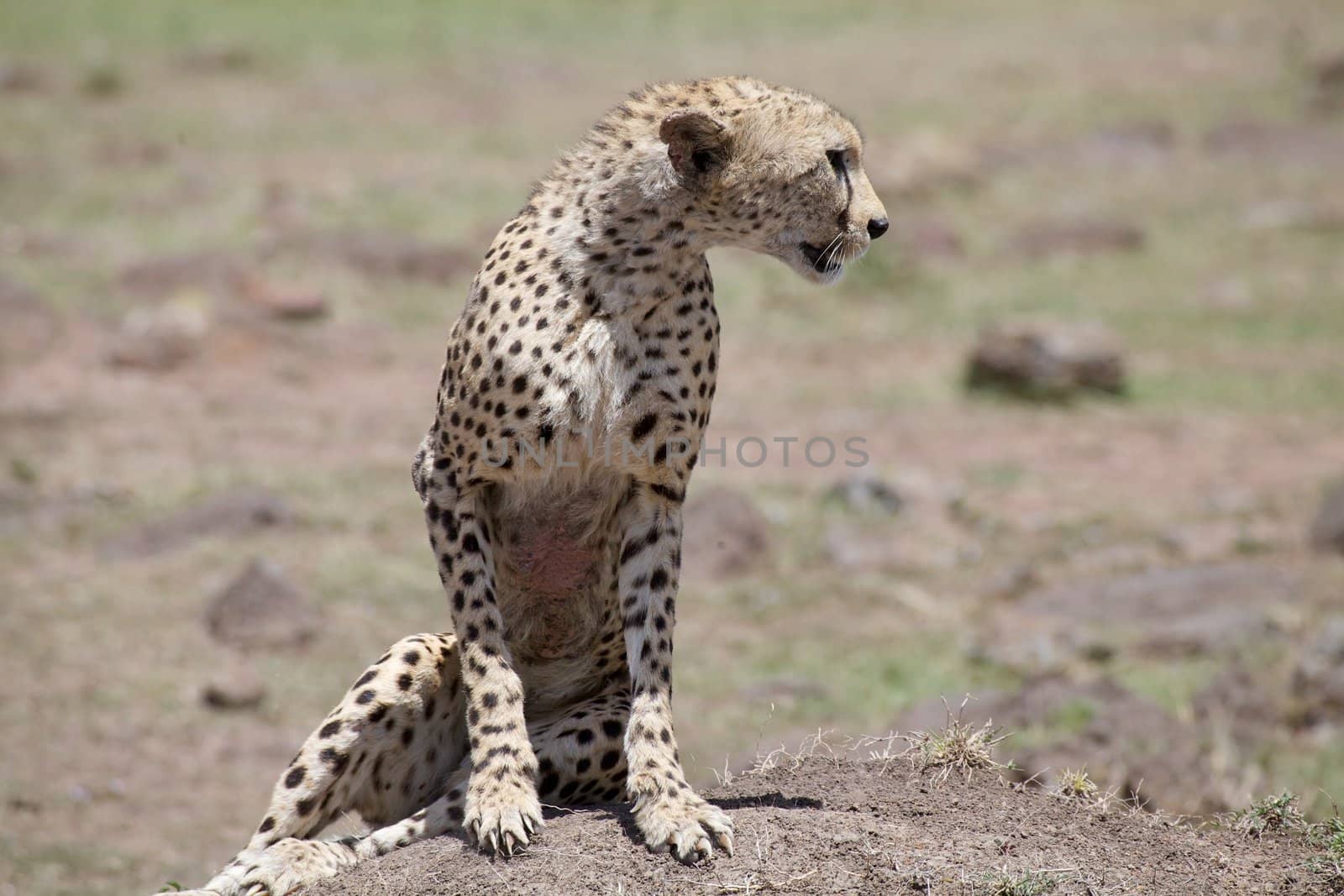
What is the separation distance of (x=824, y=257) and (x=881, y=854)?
5.40 feet

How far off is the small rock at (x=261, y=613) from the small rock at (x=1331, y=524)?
5.68 metres

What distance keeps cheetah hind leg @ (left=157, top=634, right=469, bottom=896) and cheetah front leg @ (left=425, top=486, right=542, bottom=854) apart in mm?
242

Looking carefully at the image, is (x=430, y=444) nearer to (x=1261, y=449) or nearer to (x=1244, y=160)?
(x=1261, y=449)

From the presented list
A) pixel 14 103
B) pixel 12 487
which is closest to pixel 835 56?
pixel 14 103

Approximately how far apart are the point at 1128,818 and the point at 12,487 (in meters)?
7.99

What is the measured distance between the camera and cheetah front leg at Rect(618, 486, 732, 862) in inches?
160

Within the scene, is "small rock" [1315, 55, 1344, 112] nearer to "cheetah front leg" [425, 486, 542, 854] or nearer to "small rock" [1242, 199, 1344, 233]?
"small rock" [1242, 199, 1344, 233]

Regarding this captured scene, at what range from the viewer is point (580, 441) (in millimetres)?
4480

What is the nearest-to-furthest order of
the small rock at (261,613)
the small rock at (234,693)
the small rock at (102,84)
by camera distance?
the small rock at (234,693) < the small rock at (261,613) < the small rock at (102,84)

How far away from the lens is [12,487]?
1030cm

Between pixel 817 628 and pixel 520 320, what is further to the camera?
pixel 817 628

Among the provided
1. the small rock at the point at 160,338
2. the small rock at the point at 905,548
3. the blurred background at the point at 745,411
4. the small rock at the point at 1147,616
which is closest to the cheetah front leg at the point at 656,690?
the blurred background at the point at 745,411

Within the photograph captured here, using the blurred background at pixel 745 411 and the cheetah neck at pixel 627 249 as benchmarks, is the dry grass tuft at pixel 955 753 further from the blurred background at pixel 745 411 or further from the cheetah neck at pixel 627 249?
the cheetah neck at pixel 627 249

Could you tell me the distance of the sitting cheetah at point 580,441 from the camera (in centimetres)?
443
